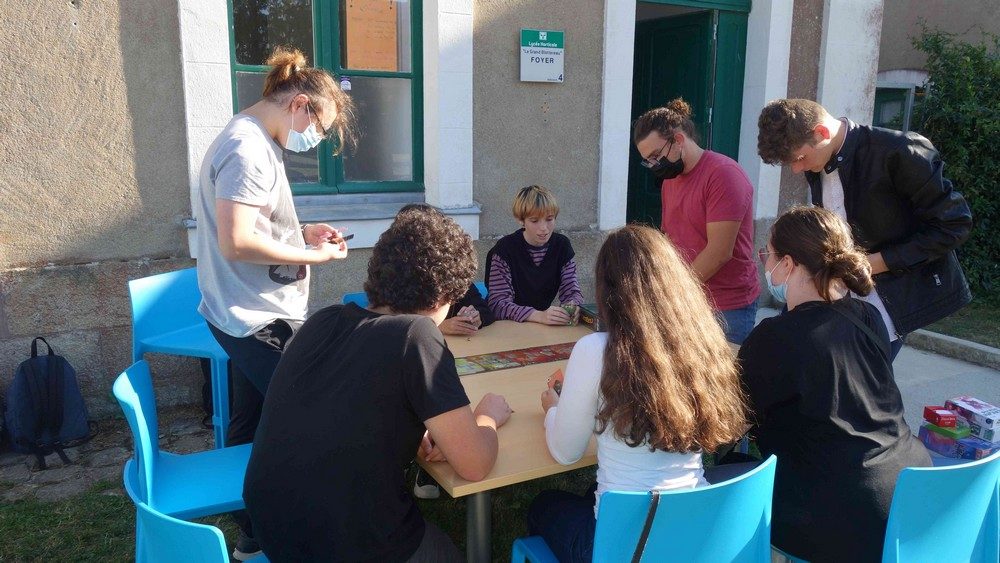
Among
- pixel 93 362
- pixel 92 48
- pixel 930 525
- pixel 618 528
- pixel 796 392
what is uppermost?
pixel 92 48

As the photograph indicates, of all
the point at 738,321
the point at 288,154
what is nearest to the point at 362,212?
the point at 288,154

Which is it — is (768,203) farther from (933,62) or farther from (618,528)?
(618,528)

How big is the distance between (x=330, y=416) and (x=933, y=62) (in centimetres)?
788

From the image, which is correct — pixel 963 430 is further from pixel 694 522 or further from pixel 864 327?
pixel 694 522

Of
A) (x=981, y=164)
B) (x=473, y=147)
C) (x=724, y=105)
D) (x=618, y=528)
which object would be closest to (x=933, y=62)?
(x=981, y=164)

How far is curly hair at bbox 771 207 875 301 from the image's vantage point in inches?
77.7

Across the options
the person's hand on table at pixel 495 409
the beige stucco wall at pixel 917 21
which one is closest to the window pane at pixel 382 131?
the person's hand on table at pixel 495 409

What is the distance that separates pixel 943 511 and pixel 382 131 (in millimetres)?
3848

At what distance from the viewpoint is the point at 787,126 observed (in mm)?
2580

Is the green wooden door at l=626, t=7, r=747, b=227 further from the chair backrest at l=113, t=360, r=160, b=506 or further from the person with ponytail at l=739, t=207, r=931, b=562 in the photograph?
the chair backrest at l=113, t=360, r=160, b=506

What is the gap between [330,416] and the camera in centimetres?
164

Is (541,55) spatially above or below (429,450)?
above

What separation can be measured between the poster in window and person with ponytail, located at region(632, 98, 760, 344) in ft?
6.53

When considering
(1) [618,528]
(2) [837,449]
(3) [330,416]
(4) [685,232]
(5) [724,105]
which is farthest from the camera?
(5) [724,105]
